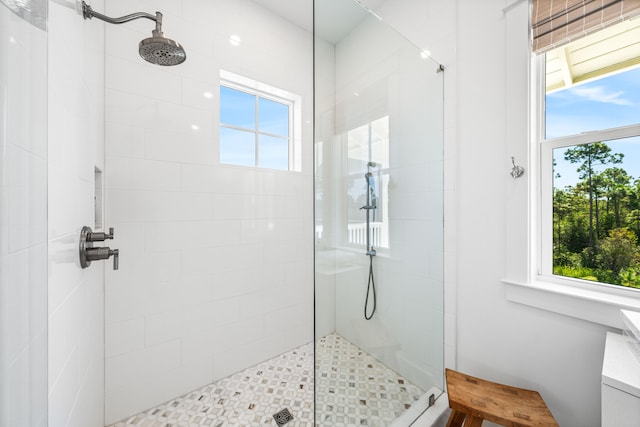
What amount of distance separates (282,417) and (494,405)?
110 centimetres

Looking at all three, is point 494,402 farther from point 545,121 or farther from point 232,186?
point 232,186

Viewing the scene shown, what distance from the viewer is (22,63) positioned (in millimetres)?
257

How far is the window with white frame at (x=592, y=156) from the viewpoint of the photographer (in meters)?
1.09

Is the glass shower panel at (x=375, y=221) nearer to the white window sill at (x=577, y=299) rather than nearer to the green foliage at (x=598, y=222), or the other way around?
the white window sill at (x=577, y=299)

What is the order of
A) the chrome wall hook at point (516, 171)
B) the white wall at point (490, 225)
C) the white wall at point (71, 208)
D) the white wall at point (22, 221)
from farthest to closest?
the chrome wall hook at point (516, 171)
the white wall at point (490, 225)
the white wall at point (71, 208)
the white wall at point (22, 221)

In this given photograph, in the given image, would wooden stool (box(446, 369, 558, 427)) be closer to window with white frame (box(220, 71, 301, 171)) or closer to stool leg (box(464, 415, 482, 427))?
stool leg (box(464, 415, 482, 427))

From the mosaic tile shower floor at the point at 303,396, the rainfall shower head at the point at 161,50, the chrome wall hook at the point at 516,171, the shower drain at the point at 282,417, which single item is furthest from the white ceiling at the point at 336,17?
the shower drain at the point at 282,417

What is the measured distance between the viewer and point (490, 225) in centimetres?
139

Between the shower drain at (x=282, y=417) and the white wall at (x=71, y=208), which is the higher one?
the white wall at (x=71, y=208)

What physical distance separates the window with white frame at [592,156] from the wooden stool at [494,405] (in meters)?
0.59

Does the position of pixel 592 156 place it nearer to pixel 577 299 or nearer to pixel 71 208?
pixel 577 299

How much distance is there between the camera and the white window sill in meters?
1.03

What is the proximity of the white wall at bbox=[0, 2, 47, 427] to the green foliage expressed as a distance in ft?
5.82

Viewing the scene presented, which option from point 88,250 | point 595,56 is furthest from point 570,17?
point 88,250
